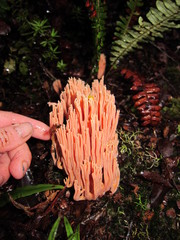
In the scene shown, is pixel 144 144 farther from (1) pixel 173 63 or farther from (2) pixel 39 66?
(2) pixel 39 66

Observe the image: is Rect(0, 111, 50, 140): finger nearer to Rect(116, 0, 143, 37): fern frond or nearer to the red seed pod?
the red seed pod

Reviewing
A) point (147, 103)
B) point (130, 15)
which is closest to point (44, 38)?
point (130, 15)

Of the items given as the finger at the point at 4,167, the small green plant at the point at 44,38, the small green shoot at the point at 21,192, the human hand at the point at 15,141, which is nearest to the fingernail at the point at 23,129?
the human hand at the point at 15,141

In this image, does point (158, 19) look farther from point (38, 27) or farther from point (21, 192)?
point (21, 192)

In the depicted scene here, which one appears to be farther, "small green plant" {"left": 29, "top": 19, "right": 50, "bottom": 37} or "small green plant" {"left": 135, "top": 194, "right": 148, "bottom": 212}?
"small green plant" {"left": 29, "top": 19, "right": 50, "bottom": 37}

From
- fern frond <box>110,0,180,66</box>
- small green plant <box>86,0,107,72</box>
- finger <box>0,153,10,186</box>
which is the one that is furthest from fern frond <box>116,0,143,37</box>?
finger <box>0,153,10,186</box>

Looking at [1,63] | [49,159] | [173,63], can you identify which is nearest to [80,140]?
[49,159]

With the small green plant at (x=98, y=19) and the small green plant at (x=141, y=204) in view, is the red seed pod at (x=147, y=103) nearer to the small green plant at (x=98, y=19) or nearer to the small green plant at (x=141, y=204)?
the small green plant at (x=98, y=19)
